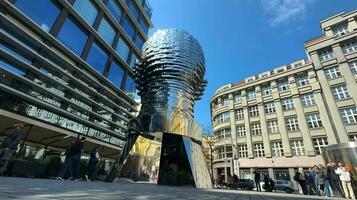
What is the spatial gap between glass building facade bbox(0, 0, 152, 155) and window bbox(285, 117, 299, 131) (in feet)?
79.1

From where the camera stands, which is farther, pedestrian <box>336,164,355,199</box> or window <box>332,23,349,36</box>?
window <box>332,23,349,36</box>

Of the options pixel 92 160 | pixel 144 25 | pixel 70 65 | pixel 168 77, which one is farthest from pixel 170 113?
pixel 144 25

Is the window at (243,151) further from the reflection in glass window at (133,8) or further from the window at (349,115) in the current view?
the reflection in glass window at (133,8)

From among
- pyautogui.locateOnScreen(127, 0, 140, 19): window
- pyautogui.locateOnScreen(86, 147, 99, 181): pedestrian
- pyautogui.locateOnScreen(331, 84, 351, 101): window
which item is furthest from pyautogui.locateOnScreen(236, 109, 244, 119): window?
pyautogui.locateOnScreen(86, 147, 99, 181): pedestrian

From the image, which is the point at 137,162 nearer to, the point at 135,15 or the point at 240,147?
the point at 135,15

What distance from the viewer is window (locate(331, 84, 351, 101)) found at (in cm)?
2973

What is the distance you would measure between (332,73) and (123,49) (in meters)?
29.9

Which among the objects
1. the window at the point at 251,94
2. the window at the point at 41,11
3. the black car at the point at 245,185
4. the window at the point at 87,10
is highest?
the window at the point at 251,94

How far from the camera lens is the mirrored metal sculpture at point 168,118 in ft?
18.8

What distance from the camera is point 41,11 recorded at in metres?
13.7

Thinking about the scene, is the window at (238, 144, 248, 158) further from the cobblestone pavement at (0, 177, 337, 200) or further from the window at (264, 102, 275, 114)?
the cobblestone pavement at (0, 177, 337, 200)

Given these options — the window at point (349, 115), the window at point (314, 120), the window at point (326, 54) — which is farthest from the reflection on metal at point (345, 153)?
the window at point (326, 54)

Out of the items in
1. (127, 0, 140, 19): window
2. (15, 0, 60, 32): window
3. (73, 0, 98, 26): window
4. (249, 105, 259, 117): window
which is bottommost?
(15, 0, 60, 32): window

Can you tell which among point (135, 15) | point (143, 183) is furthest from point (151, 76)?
point (135, 15)
